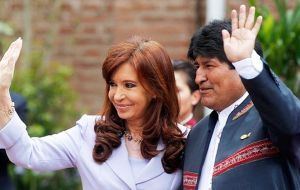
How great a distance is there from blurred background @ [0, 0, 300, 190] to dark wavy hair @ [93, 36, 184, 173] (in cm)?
292

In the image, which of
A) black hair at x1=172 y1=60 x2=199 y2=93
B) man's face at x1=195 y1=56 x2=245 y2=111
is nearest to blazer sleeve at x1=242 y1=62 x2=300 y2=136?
man's face at x1=195 y1=56 x2=245 y2=111

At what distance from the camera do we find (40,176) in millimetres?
7867

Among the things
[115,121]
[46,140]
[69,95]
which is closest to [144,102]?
[115,121]

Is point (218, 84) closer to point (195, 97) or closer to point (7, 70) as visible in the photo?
point (7, 70)

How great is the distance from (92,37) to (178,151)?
13.6 ft

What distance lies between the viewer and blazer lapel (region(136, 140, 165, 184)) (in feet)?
14.0

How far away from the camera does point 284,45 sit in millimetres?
6211

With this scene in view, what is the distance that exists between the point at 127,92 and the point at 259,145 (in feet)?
2.36

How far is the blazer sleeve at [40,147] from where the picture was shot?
411 centimetres

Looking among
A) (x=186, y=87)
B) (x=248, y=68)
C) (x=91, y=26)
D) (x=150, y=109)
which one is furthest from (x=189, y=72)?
(x=91, y=26)

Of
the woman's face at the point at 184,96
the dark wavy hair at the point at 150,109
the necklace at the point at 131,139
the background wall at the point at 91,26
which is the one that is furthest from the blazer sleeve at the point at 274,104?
the background wall at the point at 91,26

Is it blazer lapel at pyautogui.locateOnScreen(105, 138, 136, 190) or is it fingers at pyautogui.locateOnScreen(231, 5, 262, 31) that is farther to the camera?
blazer lapel at pyautogui.locateOnScreen(105, 138, 136, 190)

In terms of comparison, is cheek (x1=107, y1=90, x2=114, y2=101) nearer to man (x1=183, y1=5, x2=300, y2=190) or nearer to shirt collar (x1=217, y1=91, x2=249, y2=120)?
man (x1=183, y1=5, x2=300, y2=190)

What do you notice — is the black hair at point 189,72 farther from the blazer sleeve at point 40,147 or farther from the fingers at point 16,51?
the fingers at point 16,51
